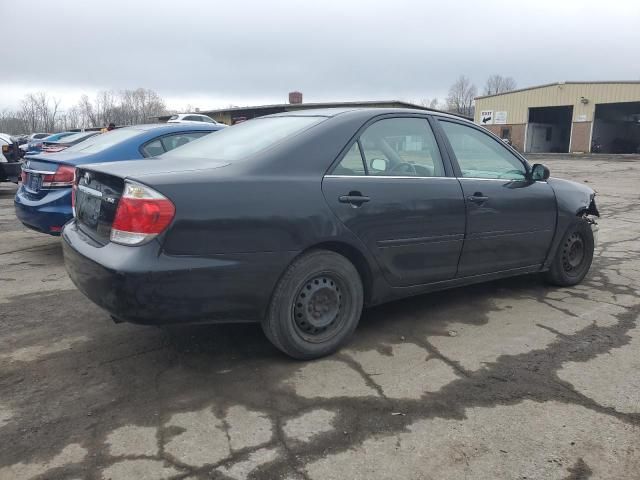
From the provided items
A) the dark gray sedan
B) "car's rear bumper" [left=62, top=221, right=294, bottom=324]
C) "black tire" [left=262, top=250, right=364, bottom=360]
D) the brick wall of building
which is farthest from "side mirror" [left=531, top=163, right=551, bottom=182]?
the brick wall of building

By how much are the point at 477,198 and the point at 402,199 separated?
782 mm

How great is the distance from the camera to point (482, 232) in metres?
4.05

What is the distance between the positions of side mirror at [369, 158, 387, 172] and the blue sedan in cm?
327

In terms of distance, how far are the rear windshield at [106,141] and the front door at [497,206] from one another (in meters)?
3.77

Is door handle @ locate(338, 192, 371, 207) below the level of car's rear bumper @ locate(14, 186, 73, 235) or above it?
above

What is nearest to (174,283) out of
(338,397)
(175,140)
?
(338,397)

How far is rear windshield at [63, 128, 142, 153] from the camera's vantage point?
5909mm

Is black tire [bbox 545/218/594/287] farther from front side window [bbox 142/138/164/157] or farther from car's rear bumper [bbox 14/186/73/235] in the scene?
car's rear bumper [bbox 14/186/73/235]

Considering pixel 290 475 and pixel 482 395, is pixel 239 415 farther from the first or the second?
pixel 482 395

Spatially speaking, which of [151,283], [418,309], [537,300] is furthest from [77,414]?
[537,300]

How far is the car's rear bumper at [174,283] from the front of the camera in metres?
2.73

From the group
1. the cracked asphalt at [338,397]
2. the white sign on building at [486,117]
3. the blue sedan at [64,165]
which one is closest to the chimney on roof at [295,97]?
the white sign on building at [486,117]

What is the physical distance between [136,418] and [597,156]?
39609 mm

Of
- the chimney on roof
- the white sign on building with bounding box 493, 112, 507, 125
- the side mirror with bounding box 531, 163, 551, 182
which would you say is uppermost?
the chimney on roof
